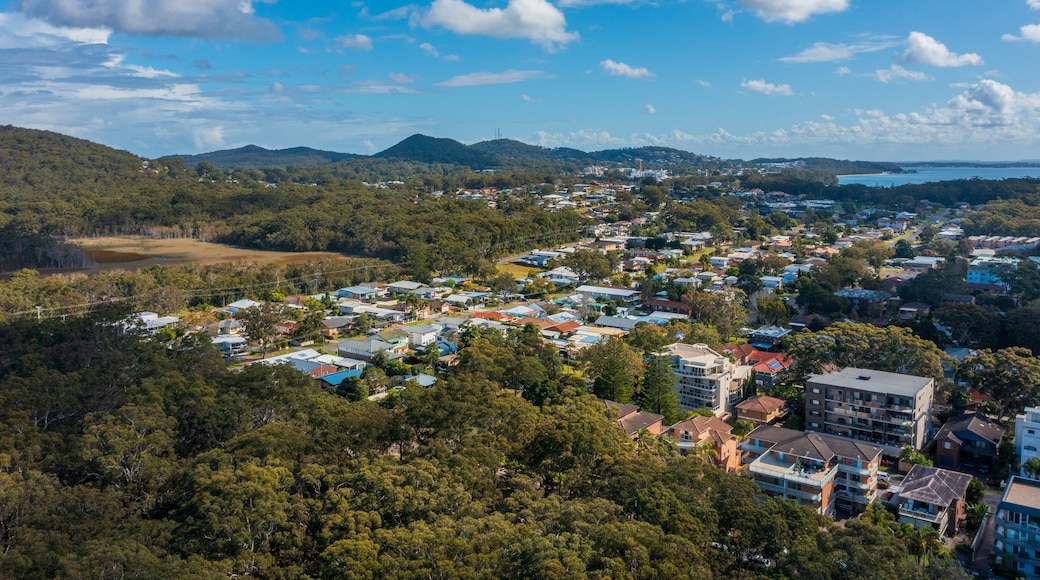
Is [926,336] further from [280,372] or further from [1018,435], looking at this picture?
[280,372]

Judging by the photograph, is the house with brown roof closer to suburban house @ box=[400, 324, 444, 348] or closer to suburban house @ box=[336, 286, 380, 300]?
suburban house @ box=[400, 324, 444, 348]

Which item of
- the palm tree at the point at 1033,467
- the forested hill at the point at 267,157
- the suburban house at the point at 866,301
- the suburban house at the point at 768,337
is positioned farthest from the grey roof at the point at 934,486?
the forested hill at the point at 267,157

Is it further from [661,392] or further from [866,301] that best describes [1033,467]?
[866,301]

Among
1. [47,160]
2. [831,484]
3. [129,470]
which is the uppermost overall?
[47,160]

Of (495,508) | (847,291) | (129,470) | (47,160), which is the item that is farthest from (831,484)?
(47,160)

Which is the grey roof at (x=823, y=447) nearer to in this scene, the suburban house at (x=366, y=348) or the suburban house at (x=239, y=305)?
the suburban house at (x=366, y=348)

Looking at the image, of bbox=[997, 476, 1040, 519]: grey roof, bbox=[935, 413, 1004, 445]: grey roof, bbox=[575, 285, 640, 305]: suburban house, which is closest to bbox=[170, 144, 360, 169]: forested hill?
bbox=[575, 285, 640, 305]: suburban house
